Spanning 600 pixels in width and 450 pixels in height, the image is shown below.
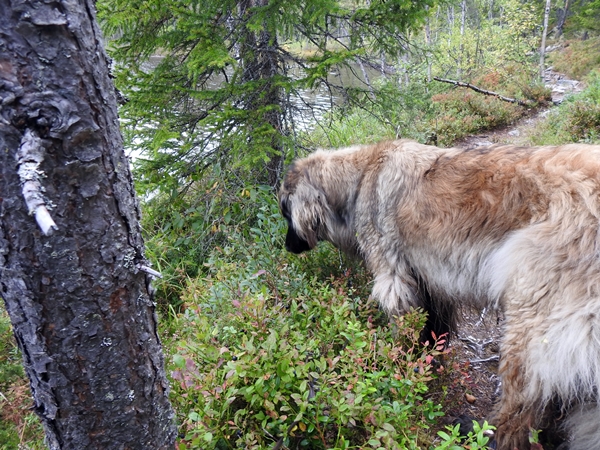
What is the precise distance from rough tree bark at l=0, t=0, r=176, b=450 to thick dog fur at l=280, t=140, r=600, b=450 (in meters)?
1.98

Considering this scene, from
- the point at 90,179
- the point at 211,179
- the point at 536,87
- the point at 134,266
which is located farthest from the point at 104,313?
the point at 536,87

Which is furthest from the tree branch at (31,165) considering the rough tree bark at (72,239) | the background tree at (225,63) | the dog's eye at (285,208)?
the background tree at (225,63)

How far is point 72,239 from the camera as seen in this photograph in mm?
1278

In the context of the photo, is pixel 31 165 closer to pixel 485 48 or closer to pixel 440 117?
pixel 440 117

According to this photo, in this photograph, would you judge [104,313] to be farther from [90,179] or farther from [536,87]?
[536,87]

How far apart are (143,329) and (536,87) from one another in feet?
49.0

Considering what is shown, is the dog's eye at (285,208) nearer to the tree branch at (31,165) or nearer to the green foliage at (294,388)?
the green foliage at (294,388)

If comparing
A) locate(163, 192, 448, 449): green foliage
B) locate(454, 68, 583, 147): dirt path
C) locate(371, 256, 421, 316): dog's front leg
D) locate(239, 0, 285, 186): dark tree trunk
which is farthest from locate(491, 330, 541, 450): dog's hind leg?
locate(454, 68, 583, 147): dirt path

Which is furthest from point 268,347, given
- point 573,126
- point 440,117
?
point 573,126

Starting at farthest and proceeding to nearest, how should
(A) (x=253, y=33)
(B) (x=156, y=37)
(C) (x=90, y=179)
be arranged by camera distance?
(A) (x=253, y=33), (B) (x=156, y=37), (C) (x=90, y=179)

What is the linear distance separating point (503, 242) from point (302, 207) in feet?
5.57

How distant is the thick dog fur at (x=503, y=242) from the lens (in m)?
2.22

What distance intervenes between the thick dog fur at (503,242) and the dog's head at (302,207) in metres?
0.01

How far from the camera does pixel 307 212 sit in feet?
12.2
